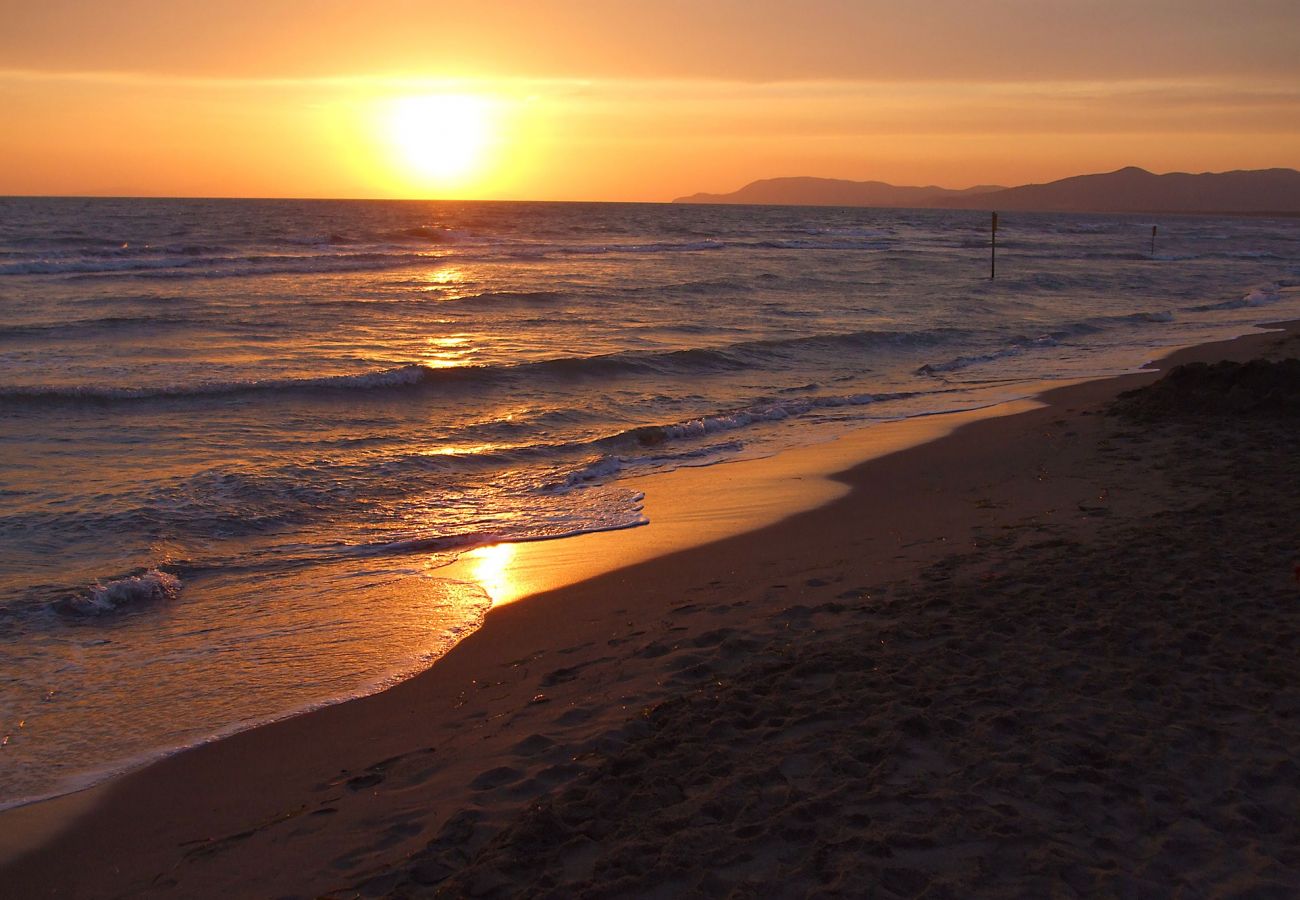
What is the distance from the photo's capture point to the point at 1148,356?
60.1 ft

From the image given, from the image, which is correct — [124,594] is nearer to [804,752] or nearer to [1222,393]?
[804,752]

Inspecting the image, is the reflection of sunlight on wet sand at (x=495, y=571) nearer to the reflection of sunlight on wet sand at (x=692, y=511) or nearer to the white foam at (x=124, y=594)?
the reflection of sunlight on wet sand at (x=692, y=511)

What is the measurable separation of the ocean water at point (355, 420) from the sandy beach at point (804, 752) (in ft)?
2.49

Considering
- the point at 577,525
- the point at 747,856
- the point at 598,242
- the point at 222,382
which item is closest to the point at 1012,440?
the point at 577,525

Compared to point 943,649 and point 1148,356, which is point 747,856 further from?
point 1148,356

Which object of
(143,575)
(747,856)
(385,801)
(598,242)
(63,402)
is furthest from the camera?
(598,242)

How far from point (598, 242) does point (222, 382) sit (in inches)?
1788

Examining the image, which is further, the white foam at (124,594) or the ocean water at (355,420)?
the white foam at (124,594)

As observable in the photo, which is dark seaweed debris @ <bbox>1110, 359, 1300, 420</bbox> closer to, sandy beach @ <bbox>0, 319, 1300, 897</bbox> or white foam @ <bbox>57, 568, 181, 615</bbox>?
sandy beach @ <bbox>0, 319, 1300, 897</bbox>

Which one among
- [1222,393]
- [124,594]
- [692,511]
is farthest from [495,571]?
[1222,393]

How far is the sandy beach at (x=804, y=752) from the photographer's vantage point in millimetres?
3445

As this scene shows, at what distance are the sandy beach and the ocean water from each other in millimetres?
759

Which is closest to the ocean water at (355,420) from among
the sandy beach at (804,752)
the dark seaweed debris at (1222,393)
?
the sandy beach at (804,752)

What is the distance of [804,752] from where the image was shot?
4.12m
